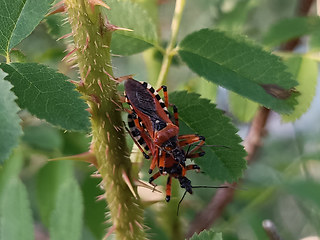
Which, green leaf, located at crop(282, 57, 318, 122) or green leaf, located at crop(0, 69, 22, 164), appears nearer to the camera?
green leaf, located at crop(0, 69, 22, 164)

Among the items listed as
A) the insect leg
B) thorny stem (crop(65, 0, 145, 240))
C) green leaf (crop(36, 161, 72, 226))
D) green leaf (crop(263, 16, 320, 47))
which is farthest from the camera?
green leaf (crop(36, 161, 72, 226))

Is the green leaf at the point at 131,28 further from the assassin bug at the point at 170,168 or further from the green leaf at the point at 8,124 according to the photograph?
the green leaf at the point at 8,124

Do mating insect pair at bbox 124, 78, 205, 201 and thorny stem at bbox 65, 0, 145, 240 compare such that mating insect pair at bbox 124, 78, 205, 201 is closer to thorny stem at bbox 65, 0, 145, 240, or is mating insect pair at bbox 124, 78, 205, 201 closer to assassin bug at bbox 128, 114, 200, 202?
assassin bug at bbox 128, 114, 200, 202

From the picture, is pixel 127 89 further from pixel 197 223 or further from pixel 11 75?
pixel 197 223

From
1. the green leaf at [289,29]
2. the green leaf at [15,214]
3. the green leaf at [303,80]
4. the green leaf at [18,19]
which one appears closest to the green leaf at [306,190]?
the green leaf at [303,80]

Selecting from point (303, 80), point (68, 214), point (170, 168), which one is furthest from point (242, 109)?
point (68, 214)

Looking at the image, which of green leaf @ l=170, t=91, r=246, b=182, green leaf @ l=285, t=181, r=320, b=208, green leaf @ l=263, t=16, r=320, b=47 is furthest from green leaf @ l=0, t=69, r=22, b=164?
green leaf @ l=263, t=16, r=320, b=47
